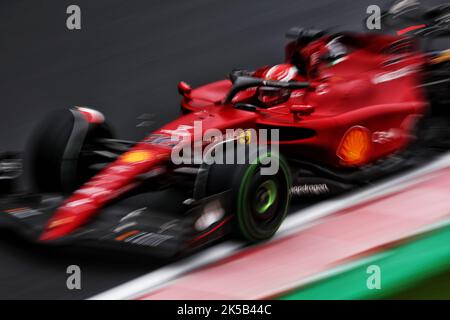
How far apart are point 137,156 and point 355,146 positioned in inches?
57.6

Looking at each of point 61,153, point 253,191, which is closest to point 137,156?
point 61,153

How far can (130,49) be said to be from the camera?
748 cm

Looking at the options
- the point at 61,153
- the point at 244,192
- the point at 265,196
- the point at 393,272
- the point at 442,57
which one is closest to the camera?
the point at 393,272

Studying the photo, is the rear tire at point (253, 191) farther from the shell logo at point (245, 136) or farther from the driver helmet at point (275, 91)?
the driver helmet at point (275, 91)

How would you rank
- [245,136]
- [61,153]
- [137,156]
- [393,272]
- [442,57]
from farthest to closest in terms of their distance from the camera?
[442,57], [61,153], [245,136], [137,156], [393,272]

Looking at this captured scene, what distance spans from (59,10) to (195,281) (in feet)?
16.5

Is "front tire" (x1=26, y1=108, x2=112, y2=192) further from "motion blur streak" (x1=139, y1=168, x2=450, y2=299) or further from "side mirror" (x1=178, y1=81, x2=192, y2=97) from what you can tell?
"motion blur streak" (x1=139, y1=168, x2=450, y2=299)

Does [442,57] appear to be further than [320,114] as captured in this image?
Yes

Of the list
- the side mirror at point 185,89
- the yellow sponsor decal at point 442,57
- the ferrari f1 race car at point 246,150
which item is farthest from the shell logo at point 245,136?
the yellow sponsor decal at point 442,57

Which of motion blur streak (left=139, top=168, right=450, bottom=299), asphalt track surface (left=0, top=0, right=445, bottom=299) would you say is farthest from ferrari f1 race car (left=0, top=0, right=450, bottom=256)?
asphalt track surface (left=0, top=0, right=445, bottom=299)

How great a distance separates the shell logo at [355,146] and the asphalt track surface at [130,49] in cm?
184

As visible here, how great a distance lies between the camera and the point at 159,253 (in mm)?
3678

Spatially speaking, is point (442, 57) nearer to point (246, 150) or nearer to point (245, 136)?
point (245, 136)

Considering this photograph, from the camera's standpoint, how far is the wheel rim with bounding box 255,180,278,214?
400cm
